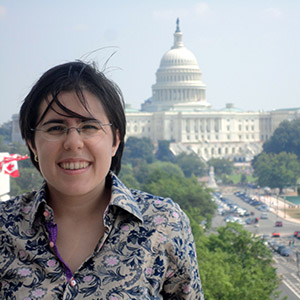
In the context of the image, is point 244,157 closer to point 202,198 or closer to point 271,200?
point 271,200

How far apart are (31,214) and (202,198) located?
2829 inches

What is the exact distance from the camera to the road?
156 feet

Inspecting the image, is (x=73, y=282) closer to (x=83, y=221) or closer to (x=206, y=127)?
(x=83, y=221)

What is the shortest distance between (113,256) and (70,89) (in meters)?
1.15

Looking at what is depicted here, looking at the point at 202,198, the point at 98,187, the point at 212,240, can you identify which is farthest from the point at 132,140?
the point at 98,187

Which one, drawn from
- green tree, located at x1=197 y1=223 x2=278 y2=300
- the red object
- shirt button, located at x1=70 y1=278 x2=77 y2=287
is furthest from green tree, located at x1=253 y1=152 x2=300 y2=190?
shirt button, located at x1=70 y1=278 x2=77 y2=287

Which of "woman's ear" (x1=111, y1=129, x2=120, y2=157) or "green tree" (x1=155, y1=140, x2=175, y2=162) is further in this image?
"green tree" (x1=155, y1=140, x2=175, y2=162)

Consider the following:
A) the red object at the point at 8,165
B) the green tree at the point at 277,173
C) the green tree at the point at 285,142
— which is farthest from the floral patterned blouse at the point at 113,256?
the green tree at the point at 285,142

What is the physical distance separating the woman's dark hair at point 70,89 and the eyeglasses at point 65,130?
0.24ft

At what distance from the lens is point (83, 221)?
5.86 m

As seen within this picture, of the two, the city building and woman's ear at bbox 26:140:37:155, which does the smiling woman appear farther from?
the city building

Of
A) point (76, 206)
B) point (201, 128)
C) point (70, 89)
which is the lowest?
point (76, 206)

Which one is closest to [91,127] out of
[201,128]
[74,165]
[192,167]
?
[74,165]

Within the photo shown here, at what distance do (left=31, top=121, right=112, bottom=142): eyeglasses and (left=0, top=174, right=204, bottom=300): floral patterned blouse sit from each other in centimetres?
42
